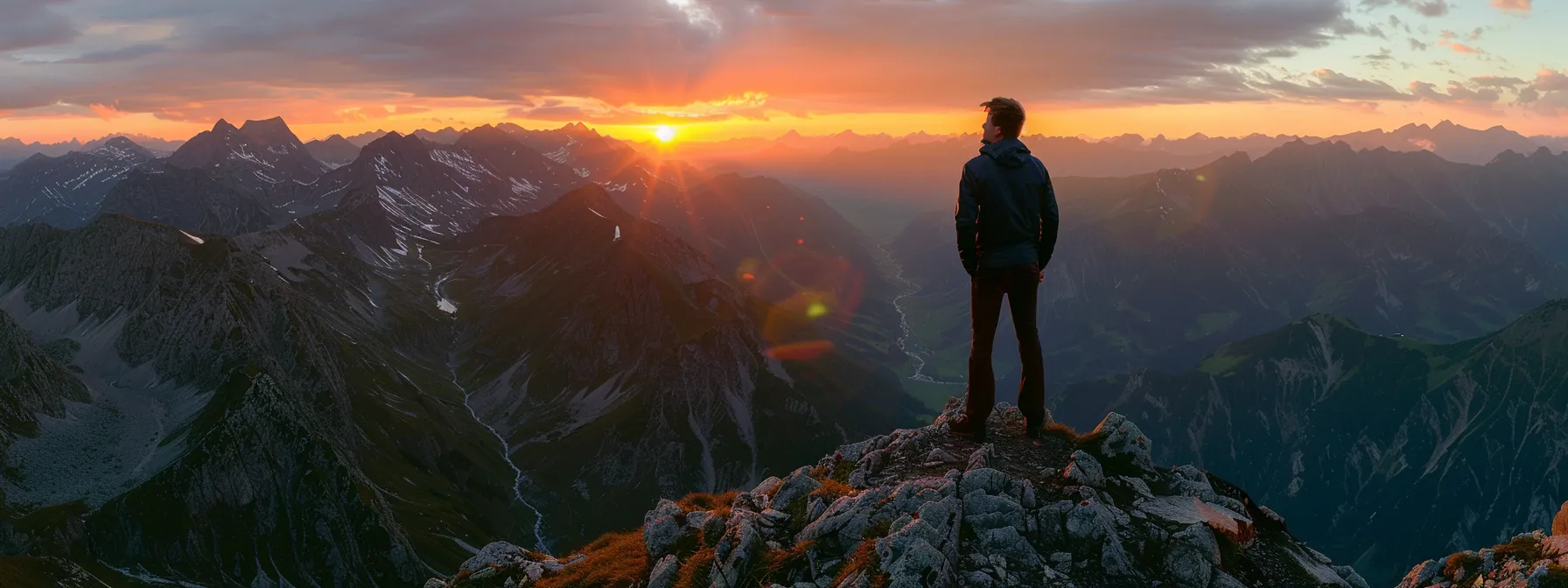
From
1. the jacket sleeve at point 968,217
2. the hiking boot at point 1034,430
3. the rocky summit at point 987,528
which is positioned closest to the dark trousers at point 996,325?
the hiking boot at point 1034,430

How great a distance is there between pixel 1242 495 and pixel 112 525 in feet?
578

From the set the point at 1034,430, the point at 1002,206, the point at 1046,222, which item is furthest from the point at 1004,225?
the point at 1034,430

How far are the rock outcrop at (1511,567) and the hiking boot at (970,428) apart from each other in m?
9.58

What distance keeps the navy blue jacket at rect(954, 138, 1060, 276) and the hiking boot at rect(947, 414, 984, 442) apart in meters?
5.03

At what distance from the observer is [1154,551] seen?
17.0 metres

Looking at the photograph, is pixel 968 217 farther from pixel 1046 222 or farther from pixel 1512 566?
pixel 1512 566

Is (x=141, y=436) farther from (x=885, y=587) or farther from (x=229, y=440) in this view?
(x=885, y=587)

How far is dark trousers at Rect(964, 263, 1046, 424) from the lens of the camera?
18875 mm

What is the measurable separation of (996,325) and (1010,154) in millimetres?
4147

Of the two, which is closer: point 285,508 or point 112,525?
point 112,525

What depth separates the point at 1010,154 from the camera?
17906mm

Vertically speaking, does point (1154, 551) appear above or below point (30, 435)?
above

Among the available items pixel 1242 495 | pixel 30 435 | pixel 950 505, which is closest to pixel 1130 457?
pixel 1242 495

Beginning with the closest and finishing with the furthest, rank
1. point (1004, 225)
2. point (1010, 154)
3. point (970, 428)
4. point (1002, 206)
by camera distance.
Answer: point (1010, 154) → point (1002, 206) → point (1004, 225) → point (970, 428)
